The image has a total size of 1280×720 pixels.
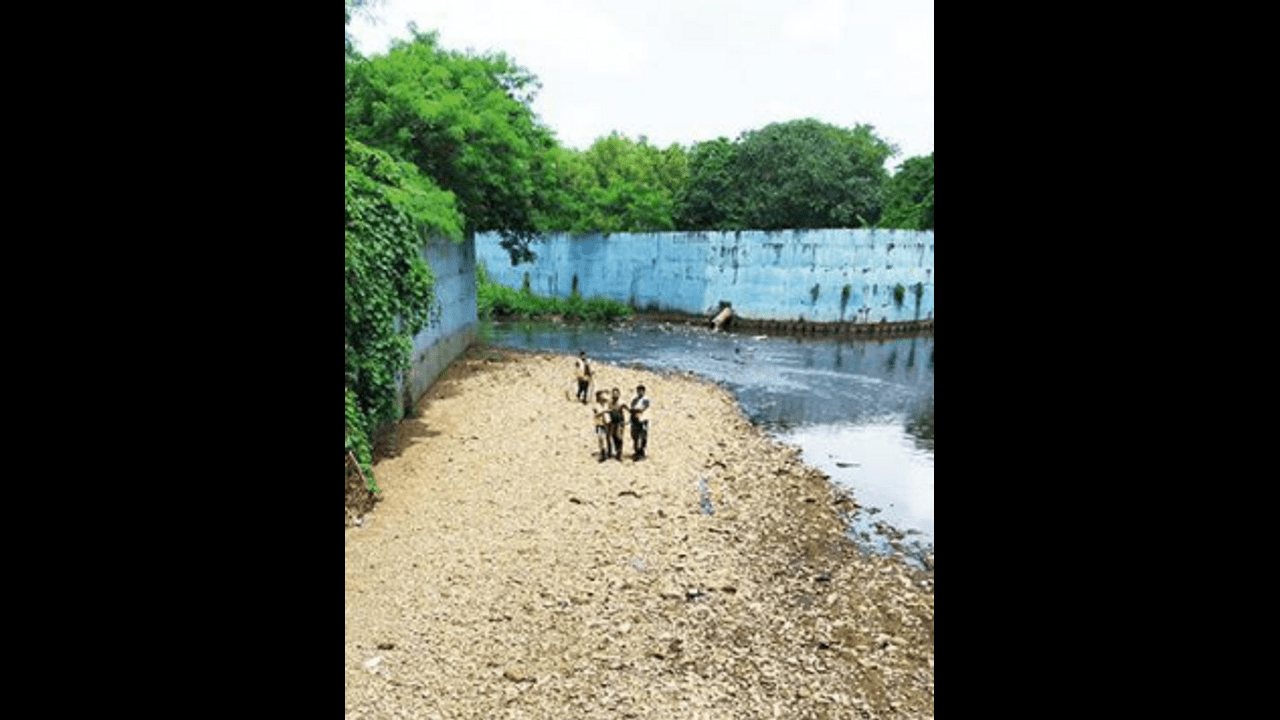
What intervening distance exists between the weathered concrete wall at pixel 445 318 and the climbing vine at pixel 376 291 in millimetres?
2453

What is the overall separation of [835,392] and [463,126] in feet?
35.8

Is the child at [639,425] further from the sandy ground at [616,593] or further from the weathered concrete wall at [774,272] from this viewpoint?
the weathered concrete wall at [774,272]

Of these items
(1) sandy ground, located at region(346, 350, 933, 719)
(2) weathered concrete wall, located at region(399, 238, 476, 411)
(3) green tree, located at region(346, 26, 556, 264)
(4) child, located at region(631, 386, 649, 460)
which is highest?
(3) green tree, located at region(346, 26, 556, 264)

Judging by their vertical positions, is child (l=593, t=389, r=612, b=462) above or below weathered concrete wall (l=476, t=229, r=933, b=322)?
below

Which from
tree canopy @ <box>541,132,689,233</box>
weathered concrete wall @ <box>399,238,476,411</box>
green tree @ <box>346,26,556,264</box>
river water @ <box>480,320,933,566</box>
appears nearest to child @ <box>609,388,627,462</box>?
river water @ <box>480,320,933,566</box>

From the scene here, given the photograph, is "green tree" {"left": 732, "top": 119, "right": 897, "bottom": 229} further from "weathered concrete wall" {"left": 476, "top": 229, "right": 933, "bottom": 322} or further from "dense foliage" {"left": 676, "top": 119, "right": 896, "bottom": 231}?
"weathered concrete wall" {"left": 476, "top": 229, "right": 933, "bottom": 322}

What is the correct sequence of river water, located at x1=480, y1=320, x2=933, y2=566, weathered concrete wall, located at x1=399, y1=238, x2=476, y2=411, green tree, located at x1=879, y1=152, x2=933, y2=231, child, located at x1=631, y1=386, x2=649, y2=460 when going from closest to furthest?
river water, located at x1=480, y1=320, x2=933, y2=566 < child, located at x1=631, y1=386, x2=649, y2=460 < weathered concrete wall, located at x1=399, y1=238, x2=476, y2=411 < green tree, located at x1=879, y1=152, x2=933, y2=231

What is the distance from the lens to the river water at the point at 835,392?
11.8 metres

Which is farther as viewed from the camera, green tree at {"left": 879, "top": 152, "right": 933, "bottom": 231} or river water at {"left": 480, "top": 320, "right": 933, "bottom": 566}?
green tree at {"left": 879, "top": 152, "right": 933, "bottom": 231}

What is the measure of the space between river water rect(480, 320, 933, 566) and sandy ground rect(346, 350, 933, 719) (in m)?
0.85

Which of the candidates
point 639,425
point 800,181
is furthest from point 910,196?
point 639,425

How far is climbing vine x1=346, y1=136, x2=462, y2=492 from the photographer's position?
31.8ft
